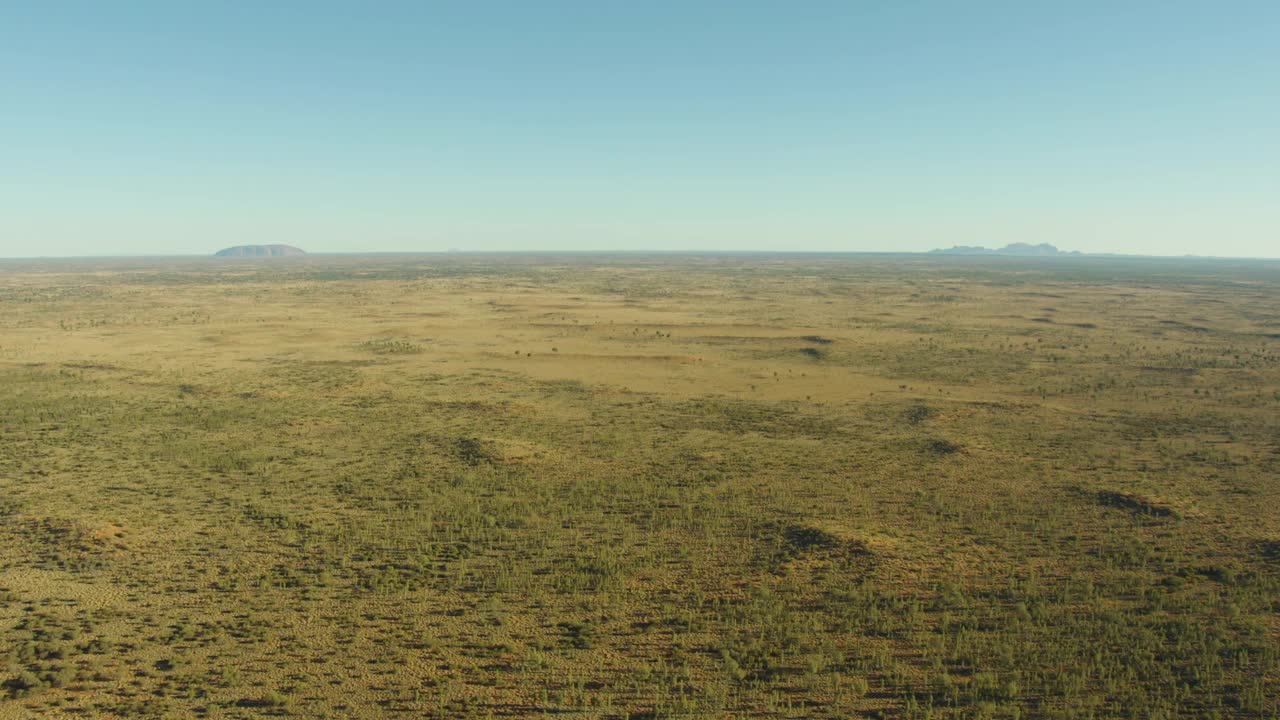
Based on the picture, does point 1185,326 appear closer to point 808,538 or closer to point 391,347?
point 808,538

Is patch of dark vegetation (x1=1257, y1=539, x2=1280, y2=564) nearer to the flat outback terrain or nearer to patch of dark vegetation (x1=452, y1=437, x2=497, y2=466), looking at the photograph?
the flat outback terrain

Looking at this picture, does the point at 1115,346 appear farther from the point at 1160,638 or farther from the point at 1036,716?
the point at 1036,716

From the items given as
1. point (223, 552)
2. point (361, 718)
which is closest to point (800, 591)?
point (361, 718)

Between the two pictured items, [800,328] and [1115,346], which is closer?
[1115,346]

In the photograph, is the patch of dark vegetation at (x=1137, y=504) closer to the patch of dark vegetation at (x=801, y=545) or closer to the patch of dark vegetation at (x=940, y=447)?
the patch of dark vegetation at (x=940, y=447)

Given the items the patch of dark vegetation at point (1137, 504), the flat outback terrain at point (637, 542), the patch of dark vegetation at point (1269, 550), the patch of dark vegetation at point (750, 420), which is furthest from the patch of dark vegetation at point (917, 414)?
the patch of dark vegetation at point (1269, 550)

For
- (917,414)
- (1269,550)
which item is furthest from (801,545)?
(917,414)
